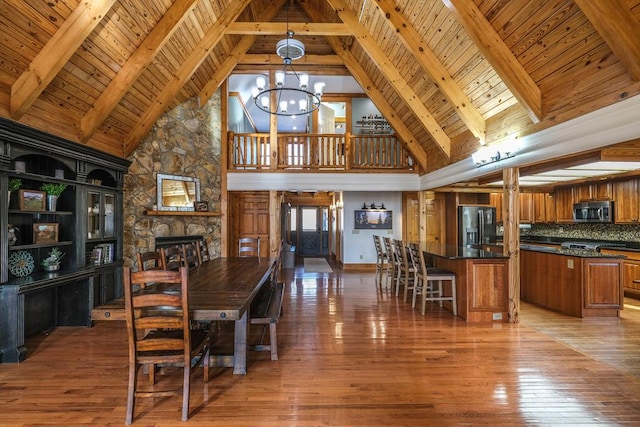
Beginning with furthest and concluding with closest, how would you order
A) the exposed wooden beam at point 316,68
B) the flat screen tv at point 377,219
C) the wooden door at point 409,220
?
1. the flat screen tv at point 377,219
2. the wooden door at point 409,220
3. the exposed wooden beam at point 316,68

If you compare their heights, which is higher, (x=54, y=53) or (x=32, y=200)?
(x=54, y=53)

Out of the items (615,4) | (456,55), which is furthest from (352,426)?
(456,55)

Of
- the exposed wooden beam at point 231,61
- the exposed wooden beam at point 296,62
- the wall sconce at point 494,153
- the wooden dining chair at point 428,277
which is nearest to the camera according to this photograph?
the wall sconce at point 494,153

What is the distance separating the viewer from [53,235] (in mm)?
4031

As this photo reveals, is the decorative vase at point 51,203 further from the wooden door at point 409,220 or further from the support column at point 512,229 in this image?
the wooden door at point 409,220

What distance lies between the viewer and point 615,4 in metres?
2.47

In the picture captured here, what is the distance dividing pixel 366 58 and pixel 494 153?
10.8ft

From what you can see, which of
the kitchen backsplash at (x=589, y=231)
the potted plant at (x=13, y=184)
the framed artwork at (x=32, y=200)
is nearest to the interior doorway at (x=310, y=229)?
the kitchen backsplash at (x=589, y=231)

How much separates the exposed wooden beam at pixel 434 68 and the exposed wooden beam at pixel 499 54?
104cm

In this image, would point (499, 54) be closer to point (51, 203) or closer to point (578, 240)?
point (578, 240)

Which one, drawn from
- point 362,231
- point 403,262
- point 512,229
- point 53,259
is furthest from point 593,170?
point 53,259

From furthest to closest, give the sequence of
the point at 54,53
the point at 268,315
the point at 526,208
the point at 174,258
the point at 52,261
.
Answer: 1. the point at 526,208
2. the point at 52,261
3. the point at 174,258
4. the point at 54,53
5. the point at 268,315

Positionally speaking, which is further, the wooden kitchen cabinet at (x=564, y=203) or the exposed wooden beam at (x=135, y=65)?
the wooden kitchen cabinet at (x=564, y=203)

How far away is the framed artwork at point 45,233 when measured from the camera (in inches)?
150
